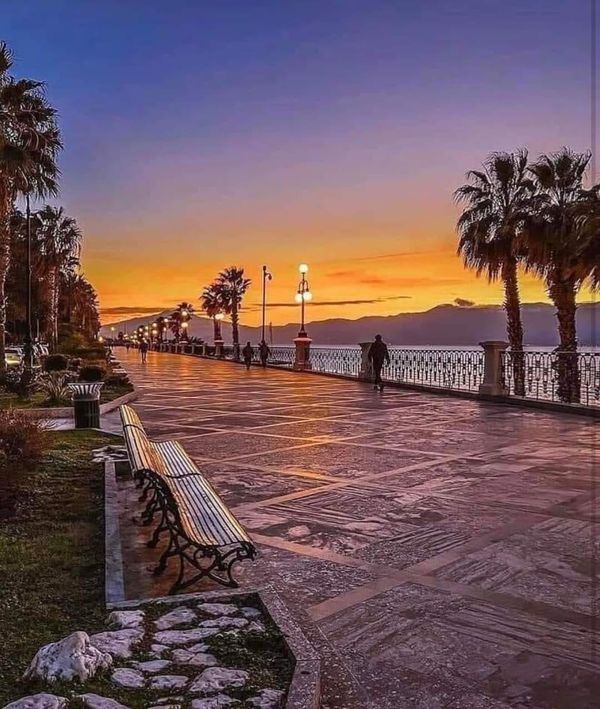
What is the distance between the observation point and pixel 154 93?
1917 cm

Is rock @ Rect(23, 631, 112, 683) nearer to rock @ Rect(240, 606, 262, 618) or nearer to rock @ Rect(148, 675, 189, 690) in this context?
rock @ Rect(148, 675, 189, 690)

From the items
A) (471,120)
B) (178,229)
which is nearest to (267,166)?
(471,120)

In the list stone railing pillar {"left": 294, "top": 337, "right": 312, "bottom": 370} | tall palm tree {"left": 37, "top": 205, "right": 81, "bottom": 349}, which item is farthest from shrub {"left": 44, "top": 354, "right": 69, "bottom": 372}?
tall palm tree {"left": 37, "top": 205, "right": 81, "bottom": 349}

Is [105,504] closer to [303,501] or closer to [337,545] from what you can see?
[303,501]

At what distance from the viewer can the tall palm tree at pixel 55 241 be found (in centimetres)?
4281

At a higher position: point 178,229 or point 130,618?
point 178,229

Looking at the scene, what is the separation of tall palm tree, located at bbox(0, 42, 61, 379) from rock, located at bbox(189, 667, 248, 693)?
17700 mm

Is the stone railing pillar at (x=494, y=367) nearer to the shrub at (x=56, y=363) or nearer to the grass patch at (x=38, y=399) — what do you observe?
the grass patch at (x=38, y=399)

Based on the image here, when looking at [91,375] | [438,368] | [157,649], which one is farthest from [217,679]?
[438,368]

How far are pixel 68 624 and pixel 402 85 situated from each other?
15.8 meters

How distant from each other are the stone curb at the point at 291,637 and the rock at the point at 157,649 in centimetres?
57

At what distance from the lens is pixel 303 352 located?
111ft

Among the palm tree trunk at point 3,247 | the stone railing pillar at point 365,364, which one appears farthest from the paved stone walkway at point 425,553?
the stone railing pillar at point 365,364

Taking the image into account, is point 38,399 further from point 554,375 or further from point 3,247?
point 554,375
